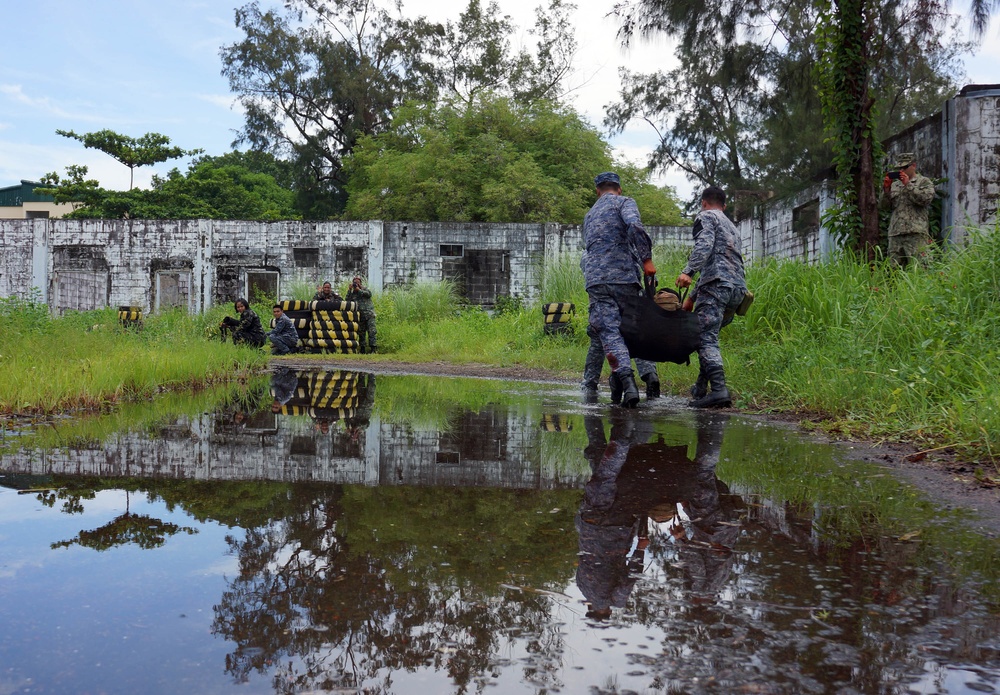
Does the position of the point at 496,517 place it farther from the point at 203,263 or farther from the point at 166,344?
the point at 203,263

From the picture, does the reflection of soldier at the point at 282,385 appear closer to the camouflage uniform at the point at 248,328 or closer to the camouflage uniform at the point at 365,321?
the camouflage uniform at the point at 248,328

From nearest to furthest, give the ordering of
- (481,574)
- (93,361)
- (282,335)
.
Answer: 1. (481,574)
2. (93,361)
3. (282,335)

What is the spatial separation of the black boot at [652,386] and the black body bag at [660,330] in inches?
31.7

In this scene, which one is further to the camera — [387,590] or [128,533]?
[128,533]

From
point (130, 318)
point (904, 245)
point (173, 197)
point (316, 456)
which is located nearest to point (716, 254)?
point (316, 456)

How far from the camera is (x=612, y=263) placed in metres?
7.21

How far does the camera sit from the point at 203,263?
25.1m

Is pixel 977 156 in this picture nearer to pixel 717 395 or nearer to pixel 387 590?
pixel 717 395

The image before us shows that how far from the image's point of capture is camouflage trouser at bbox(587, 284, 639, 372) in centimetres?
701

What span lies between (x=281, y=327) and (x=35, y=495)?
45.5 ft

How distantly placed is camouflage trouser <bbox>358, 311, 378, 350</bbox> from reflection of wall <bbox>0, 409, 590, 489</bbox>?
41.1 feet

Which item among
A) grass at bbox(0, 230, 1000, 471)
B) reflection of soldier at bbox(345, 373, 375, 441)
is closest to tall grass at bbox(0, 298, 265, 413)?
grass at bbox(0, 230, 1000, 471)

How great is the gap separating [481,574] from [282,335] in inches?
602

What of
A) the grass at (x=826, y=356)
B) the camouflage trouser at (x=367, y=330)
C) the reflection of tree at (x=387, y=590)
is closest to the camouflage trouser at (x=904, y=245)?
the grass at (x=826, y=356)
